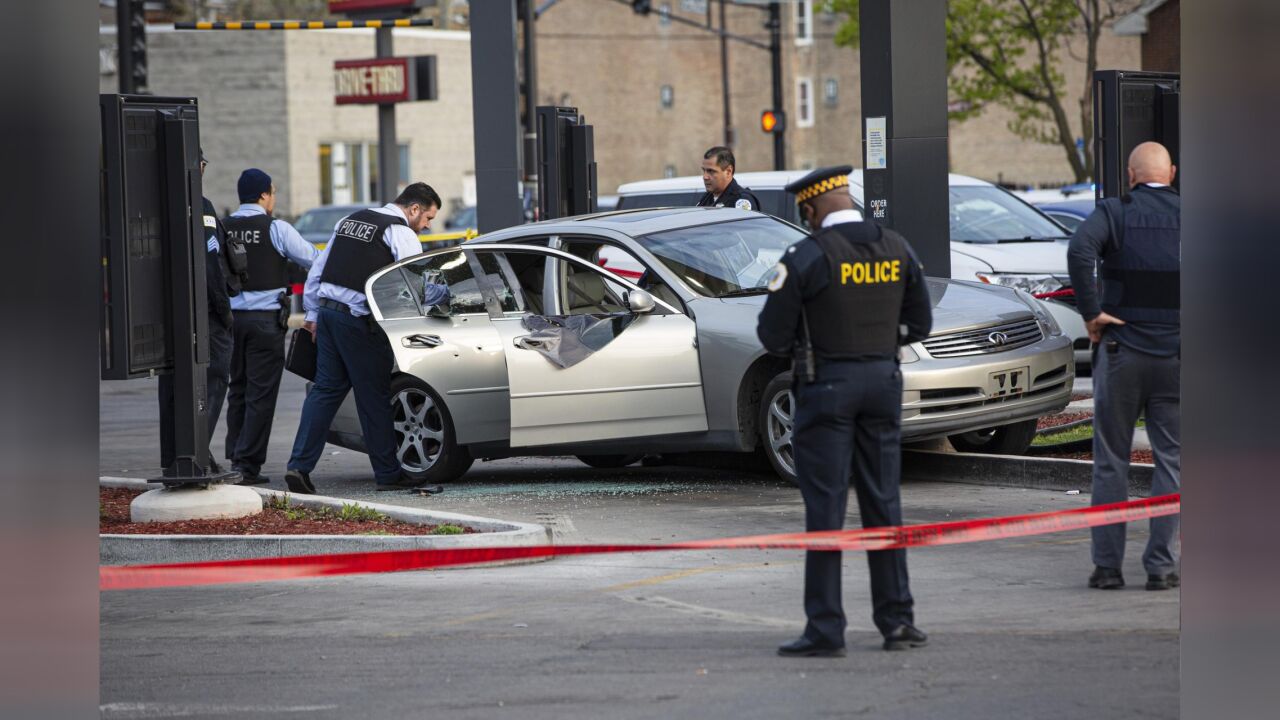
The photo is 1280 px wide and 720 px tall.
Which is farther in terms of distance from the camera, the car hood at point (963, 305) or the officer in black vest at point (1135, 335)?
the car hood at point (963, 305)

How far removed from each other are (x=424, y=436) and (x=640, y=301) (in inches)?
74.8

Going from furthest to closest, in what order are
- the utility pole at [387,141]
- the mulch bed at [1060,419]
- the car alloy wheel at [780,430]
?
the utility pole at [387,141]
the mulch bed at [1060,419]
the car alloy wheel at [780,430]

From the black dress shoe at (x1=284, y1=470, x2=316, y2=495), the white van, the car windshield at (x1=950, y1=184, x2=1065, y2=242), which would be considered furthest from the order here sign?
the black dress shoe at (x1=284, y1=470, x2=316, y2=495)

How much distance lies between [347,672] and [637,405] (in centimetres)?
419

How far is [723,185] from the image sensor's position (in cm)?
1307

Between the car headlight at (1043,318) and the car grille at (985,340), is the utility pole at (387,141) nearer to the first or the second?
the car headlight at (1043,318)

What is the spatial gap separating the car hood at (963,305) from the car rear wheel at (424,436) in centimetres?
188

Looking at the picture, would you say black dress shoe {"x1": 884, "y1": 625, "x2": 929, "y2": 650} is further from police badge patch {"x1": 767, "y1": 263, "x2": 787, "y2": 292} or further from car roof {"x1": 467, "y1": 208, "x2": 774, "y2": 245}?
car roof {"x1": 467, "y1": 208, "x2": 774, "y2": 245}

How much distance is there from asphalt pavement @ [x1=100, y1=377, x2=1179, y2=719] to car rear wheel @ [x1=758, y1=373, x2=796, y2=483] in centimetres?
55

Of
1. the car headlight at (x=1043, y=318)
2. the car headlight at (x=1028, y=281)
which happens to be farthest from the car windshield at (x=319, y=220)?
the car headlight at (x=1043, y=318)

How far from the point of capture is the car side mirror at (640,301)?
412 inches

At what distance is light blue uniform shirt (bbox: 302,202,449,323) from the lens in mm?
11008
